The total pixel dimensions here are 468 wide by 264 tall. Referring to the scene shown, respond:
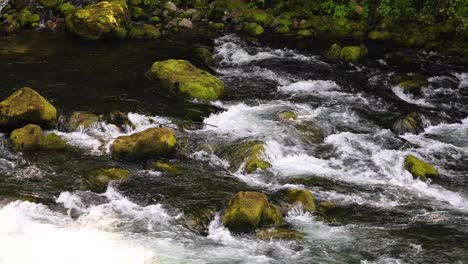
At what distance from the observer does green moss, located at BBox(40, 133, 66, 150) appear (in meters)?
11.6

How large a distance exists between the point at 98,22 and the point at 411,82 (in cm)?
1111

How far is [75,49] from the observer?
18.6 metres

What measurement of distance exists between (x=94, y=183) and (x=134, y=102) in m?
4.30

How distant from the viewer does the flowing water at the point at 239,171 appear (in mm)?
8547

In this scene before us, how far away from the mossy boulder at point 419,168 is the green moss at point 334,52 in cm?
779

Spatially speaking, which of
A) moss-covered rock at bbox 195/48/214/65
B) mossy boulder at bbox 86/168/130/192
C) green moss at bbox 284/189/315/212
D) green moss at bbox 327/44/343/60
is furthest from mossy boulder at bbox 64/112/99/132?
green moss at bbox 327/44/343/60

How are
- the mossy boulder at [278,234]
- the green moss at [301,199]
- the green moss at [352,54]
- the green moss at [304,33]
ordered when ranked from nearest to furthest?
the mossy boulder at [278,234], the green moss at [301,199], the green moss at [352,54], the green moss at [304,33]

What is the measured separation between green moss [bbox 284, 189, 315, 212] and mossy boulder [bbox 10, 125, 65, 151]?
5.16m

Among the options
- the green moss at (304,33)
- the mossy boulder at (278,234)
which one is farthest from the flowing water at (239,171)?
the green moss at (304,33)

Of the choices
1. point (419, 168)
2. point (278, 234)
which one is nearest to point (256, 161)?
point (278, 234)

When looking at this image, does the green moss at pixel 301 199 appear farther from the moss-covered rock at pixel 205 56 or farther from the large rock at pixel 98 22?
the large rock at pixel 98 22

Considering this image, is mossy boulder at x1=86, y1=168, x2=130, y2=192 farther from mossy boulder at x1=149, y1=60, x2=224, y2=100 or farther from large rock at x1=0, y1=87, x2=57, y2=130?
mossy boulder at x1=149, y1=60, x2=224, y2=100

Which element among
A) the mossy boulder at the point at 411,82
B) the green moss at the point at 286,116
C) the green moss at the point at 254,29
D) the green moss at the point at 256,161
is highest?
the mossy boulder at the point at 411,82

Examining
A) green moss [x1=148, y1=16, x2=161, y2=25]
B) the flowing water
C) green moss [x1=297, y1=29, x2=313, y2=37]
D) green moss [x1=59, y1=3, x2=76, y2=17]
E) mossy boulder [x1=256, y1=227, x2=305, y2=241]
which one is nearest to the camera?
the flowing water
